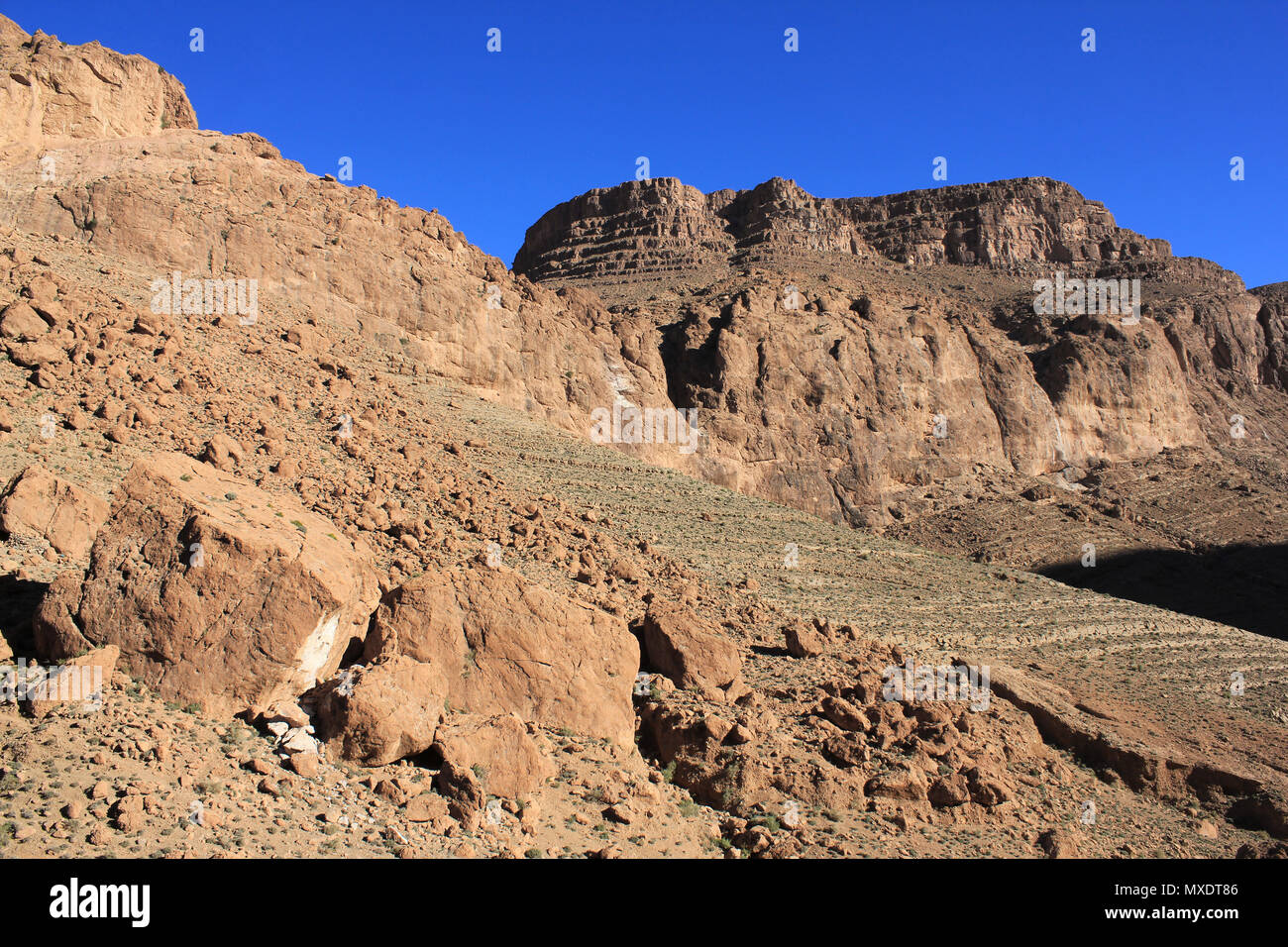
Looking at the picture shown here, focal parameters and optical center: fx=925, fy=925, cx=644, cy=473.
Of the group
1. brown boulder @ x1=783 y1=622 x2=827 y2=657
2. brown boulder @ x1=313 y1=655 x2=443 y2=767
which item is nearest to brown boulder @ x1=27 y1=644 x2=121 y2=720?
brown boulder @ x1=313 y1=655 x2=443 y2=767

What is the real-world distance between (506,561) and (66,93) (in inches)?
969

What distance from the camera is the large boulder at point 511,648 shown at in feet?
45.0

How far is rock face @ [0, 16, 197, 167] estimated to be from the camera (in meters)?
30.7

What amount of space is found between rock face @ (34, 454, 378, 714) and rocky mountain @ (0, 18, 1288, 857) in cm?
5

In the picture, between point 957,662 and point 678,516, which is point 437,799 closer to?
point 957,662

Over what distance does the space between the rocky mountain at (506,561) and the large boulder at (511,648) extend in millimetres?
59

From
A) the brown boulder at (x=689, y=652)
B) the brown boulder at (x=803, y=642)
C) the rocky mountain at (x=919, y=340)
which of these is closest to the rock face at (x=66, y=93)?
the rocky mountain at (x=919, y=340)

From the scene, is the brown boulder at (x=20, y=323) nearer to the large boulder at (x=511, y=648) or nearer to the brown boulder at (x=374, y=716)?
the large boulder at (x=511, y=648)

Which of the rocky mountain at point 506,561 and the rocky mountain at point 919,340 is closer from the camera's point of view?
the rocky mountain at point 506,561

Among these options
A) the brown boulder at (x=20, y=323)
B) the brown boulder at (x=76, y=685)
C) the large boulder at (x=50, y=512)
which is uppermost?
the brown boulder at (x=20, y=323)

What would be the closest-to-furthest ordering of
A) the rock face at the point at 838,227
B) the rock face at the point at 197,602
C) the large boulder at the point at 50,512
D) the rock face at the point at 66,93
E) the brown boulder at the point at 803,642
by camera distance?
the rock face at the point at 197,602
the large boulder at the point at 50,512
the brown boulder at the point at 803,642
the rock face at the point at 66,93
the rock face at the point at 838,227

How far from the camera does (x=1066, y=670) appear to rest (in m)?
26.9
